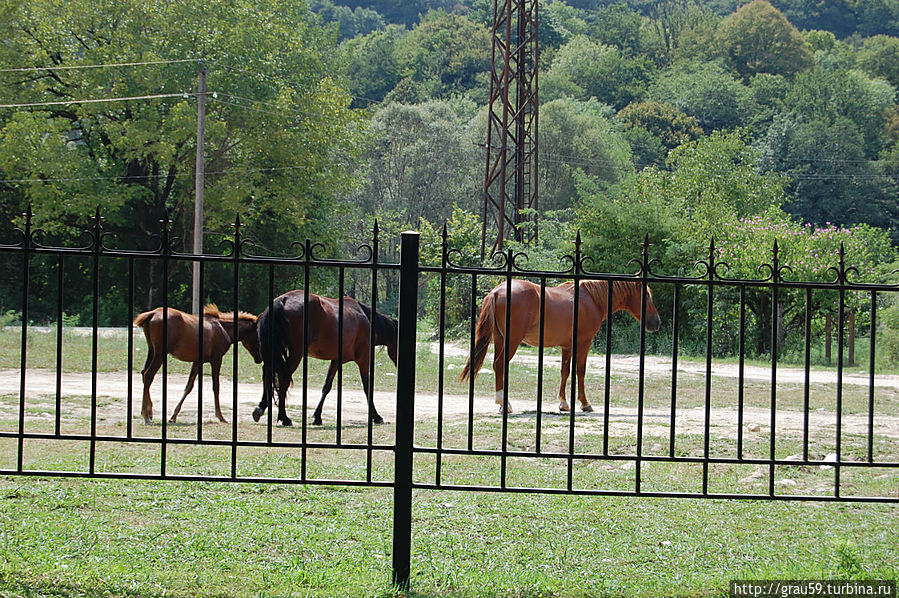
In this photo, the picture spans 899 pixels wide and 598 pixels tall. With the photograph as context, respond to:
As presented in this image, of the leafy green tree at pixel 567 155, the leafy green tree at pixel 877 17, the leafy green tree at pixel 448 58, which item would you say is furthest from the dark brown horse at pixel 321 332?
the leafy green tree at pixel 877 17

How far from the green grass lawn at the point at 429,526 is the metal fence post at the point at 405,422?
0.17m

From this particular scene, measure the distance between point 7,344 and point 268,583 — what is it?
16975 millimetres

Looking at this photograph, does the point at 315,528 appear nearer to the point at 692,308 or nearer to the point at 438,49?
the point at 692,308

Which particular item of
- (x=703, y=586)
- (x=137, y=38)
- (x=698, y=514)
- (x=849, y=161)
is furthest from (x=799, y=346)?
(x=849, y=161)

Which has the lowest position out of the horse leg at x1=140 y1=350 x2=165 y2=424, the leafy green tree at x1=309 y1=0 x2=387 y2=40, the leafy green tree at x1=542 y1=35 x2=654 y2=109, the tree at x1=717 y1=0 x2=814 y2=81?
the horse leg at x1=140 y1=350 x2=165 y2=424

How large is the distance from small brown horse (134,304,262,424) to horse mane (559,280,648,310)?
4261mm

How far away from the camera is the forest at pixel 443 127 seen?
29.0m

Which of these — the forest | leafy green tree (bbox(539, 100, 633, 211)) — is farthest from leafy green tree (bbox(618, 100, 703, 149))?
leafy green tree (bbox(539, 100, 633, 211))

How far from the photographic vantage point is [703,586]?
189 inches

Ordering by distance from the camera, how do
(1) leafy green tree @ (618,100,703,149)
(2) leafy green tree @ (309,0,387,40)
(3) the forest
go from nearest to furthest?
(3) the forest, (1) leafy green tree @ (618,100,703,149), (2) leafy green tree @ (309,0,387,40)

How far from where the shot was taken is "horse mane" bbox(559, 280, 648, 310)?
10.8m

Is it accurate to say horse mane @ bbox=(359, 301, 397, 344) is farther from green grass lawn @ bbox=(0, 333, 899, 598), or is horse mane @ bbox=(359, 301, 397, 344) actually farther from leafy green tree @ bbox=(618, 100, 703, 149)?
leafy green tree @ bbox=(618, 100, 703, 149)

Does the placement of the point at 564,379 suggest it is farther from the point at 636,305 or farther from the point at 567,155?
the point at 567,155

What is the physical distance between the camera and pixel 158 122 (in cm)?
3092
